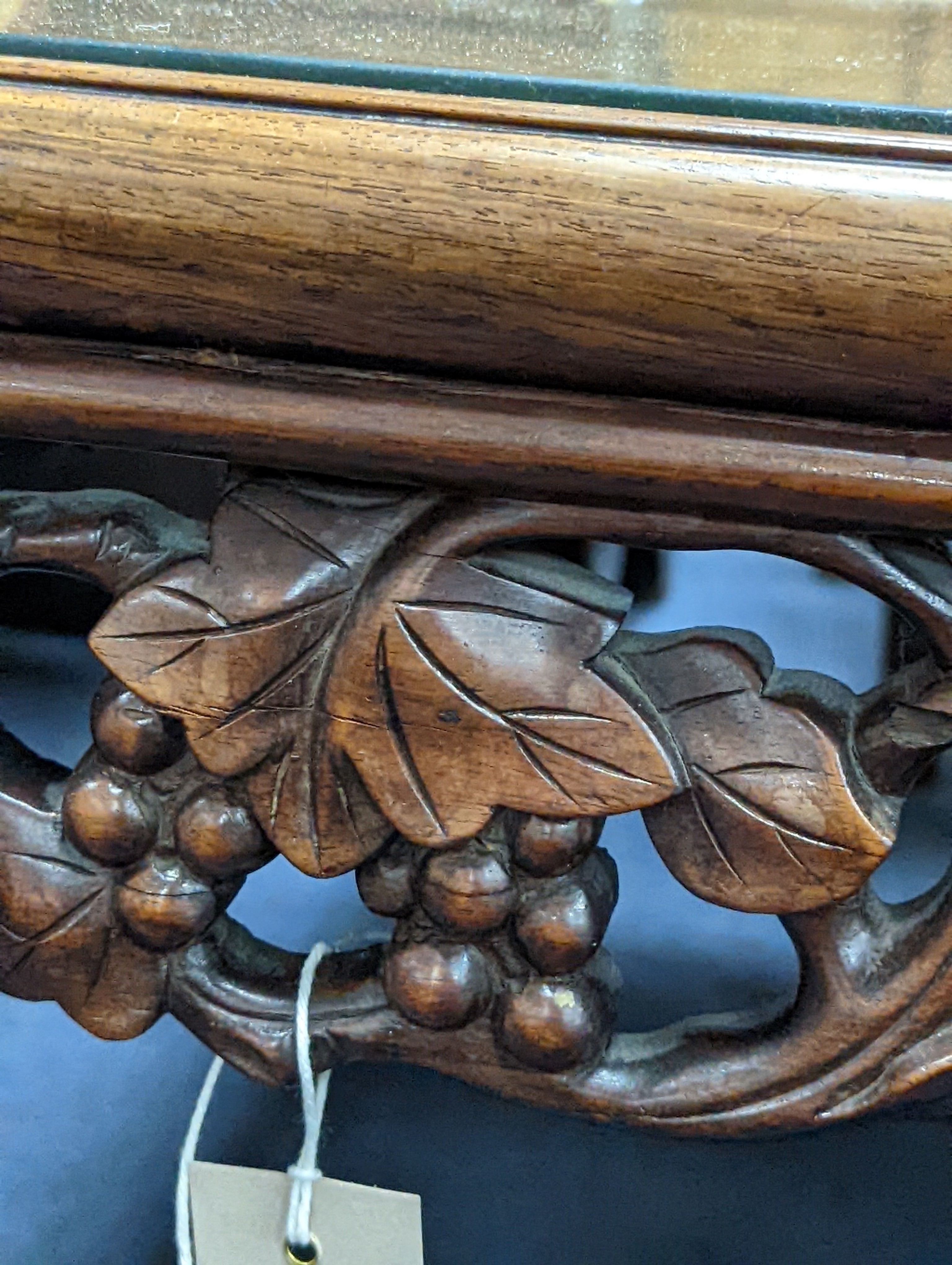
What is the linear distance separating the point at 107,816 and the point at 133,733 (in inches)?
1.3

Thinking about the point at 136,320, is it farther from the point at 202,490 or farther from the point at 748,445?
the point at 202,490

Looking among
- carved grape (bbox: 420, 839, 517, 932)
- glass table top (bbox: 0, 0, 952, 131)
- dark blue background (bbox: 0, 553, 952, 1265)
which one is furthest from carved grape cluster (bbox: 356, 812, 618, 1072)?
glass table top (bbox: 0, 0, 952, 131)

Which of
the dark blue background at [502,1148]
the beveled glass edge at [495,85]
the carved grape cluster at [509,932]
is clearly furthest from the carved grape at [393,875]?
the beveled glass edge at [495,85]

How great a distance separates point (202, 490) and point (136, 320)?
0.29 m

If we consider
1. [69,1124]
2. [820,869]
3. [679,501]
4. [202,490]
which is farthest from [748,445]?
[69,1124]

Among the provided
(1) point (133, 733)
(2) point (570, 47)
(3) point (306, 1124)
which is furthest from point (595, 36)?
Result: (3) point (306, 1124)

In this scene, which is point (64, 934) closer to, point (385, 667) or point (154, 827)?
point (154, 827)

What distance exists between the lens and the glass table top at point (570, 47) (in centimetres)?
33

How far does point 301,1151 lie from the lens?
47 centimetres

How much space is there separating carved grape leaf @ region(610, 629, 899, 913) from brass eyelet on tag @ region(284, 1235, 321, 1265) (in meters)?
0.23

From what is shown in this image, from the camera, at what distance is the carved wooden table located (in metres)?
0.30

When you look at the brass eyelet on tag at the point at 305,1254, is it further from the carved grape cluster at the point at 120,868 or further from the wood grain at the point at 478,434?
the wood grain at the point at 478,434

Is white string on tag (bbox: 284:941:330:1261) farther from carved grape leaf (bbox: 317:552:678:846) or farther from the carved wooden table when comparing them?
carved grape leaf (bbox: 317:552:678:846)

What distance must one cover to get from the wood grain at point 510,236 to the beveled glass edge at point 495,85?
2 cm
